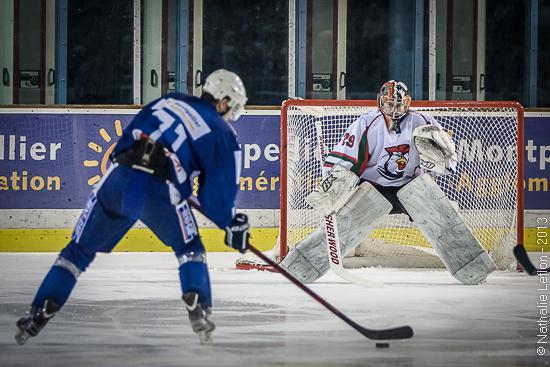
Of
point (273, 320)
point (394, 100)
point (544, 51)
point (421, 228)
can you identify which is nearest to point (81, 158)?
point (394, 100)

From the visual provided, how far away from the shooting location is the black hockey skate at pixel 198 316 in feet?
12.2

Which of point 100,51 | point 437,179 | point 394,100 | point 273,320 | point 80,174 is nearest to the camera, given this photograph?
point 273,320

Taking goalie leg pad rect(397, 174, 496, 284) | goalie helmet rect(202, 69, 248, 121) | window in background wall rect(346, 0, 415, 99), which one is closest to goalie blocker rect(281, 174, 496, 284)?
goalie leg pad rect(397, 174, 496, 284)

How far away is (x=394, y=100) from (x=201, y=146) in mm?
2394

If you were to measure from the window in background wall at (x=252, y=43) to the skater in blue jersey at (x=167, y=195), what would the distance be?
4179mm

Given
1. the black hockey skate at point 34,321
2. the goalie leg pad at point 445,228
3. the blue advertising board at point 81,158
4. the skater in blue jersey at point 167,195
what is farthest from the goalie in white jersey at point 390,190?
the black hockey skate at point 34,321

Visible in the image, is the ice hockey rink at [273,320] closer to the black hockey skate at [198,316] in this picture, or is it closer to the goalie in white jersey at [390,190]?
the black hockey skate at [198,316]

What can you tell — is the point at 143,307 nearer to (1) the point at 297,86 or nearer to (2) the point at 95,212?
(2) the point at 95,212

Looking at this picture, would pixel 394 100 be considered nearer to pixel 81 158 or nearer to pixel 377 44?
pixel 377 44

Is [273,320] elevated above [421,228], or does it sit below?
below

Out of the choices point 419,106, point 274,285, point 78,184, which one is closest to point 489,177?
point 419,106

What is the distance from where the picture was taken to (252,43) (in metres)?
8.01

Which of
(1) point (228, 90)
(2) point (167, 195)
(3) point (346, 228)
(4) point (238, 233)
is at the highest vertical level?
(1) point (228, 90)

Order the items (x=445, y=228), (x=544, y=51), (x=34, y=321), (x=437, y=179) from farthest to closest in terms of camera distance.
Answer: (x=544, y=51), (x=437, y=179), (x=445, y=228), (x=34, y=321)
